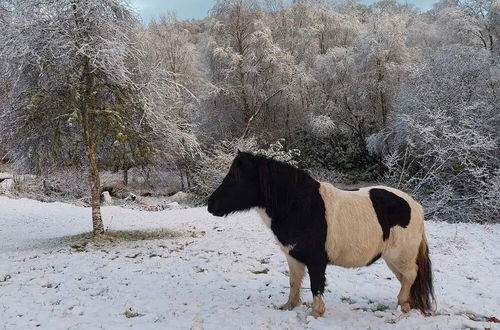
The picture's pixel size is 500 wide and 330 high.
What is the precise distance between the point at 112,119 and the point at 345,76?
19429 mm

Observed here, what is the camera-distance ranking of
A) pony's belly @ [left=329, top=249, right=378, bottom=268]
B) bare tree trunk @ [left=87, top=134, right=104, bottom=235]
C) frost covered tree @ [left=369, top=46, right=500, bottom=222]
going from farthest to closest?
frost covered tree @ [left=369, top=46, right=500, bottom=222] < bare tree trunk @ [left=87, top=134, right=104, bottom=235] < pony's belly @ [left=329, top=249, right=378, bottom=268]

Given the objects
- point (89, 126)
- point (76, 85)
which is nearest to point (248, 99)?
point (89, 126)

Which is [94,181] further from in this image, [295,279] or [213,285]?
[295,279]

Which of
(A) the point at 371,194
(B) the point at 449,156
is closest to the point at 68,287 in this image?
(A) the point at 371,194

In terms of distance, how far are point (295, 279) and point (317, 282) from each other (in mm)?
393

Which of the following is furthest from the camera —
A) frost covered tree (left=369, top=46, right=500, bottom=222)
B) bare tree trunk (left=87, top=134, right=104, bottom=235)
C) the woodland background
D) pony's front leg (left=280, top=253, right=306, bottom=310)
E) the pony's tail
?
frost covered tree (left=369, top=46, right=500, bottom=222)

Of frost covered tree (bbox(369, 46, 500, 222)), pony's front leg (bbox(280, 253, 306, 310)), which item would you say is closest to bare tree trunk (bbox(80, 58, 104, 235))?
pony's front leg (bbox(280, 253, 306, 310))

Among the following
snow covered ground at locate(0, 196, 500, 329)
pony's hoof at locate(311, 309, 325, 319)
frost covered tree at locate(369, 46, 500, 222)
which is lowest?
snow covered ground at locate(0, 196, 500, 329)

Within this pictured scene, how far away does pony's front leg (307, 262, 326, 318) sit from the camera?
452 centimetres

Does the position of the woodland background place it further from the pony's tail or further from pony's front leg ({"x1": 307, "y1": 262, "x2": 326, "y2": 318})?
the pony's tail

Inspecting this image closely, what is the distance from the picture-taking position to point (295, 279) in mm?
4848

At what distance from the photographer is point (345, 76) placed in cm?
2616

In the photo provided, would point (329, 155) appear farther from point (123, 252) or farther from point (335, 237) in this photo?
point (335, 237)

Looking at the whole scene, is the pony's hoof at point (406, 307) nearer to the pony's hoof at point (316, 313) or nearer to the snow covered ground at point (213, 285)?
the snow covered ground at point (213, 285)
